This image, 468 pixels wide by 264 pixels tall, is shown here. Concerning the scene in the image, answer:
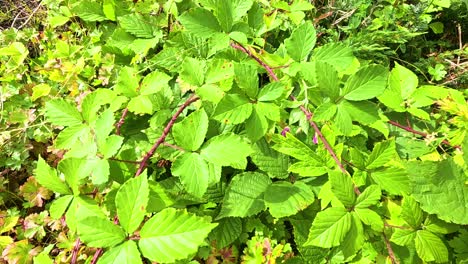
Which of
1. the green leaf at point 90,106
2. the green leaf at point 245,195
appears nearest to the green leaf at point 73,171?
the green leaf at point 90,106

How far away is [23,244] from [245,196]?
3.19 ft

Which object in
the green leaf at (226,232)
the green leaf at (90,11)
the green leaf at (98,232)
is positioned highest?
the green leaf at (90,11)

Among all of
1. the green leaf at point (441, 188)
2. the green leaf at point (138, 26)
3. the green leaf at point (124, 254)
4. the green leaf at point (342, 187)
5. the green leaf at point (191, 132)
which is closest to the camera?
the green leaf at point (124, 254)

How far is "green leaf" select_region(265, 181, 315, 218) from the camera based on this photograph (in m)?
1.39

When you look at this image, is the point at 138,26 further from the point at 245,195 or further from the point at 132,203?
the point at 132,203

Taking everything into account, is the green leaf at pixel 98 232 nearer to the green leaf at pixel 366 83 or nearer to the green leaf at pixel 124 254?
the green leaf at pixel 124 254

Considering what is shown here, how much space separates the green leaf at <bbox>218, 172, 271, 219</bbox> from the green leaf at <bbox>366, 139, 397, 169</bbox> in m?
0.42

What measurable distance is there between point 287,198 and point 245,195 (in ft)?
0.54

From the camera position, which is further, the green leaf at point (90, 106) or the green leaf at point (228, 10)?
the green leaf at point (228, 10)

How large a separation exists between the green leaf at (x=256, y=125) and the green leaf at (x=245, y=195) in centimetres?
25

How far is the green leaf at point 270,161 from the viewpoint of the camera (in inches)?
59.2

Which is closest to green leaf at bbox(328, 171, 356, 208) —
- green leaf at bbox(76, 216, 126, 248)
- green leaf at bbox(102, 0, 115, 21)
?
green leaf at bbox(76, 216, 126, 248)

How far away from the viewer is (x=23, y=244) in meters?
1.62

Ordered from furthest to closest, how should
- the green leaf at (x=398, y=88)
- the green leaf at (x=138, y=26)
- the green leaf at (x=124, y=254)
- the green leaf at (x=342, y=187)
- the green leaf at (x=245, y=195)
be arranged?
the green leaf at (x=138, y=26) < the green leaf at (x=398, y=88) < the green leaf at (x=245, y=195) < the green leaf at (x=342, y=187) < the green leaf at (x=124, y=254)
